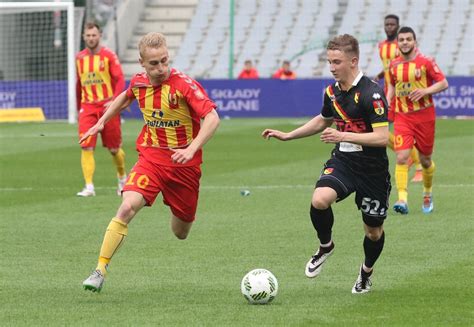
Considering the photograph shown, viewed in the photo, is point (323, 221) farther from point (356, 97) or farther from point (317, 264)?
point (356, 97)

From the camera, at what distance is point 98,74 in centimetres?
1570

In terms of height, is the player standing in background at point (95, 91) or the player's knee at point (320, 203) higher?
the player's knee at point (320, 203)

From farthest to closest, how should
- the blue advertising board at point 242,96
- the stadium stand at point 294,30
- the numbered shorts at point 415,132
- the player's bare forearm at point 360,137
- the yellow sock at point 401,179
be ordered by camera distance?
the stadium stand at point 294,30 → the blue advertising board at point 242,96 → the numbered shorts at point 415,132 → the yellow sock at point 401,179 → the player's bare forearm at point 360,137

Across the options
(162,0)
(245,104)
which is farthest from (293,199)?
(162,0)

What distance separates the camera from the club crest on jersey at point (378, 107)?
814 centimetres

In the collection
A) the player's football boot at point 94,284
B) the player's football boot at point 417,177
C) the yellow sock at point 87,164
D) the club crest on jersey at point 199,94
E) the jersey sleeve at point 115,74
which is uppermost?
the club crest on jersey at point 199,94

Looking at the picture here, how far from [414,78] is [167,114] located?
567 centimetres

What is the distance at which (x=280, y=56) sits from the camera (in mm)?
39094

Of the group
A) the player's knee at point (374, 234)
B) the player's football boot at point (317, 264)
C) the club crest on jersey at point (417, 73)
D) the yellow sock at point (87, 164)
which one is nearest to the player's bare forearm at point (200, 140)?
the player's football boot at point (317, 264)

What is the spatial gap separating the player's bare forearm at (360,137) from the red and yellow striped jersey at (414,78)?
18.5ft

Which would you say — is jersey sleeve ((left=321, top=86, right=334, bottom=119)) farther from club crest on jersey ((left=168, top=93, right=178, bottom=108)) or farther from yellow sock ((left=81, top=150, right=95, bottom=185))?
yellow sock ((left=81, top=150, right=95, bottom=185))

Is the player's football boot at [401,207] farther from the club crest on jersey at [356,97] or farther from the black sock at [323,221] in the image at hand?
the club crest on jersey at [356,97]

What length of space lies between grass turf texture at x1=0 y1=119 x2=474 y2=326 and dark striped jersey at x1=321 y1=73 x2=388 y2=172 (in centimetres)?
95

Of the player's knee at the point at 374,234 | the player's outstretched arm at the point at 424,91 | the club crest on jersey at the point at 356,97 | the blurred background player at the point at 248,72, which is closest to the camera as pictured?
the club crest on jersey at the point at 356,97
